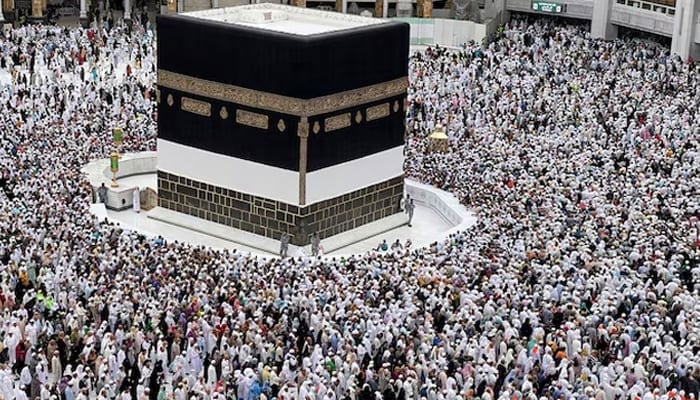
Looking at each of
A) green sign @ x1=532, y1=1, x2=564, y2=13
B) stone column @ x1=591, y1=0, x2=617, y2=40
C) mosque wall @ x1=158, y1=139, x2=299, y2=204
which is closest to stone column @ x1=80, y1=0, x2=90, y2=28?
green sign @ x1=532, y1=1, x2=564, y2=13

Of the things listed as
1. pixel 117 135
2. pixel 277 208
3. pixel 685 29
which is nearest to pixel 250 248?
pixel 277 208

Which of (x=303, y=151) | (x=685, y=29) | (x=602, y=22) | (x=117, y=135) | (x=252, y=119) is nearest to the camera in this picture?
(x=303, y=151)

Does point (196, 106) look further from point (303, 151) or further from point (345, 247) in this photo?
point (345, 247)

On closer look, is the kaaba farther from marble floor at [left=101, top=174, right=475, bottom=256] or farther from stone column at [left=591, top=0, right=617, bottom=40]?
stone column at [left=591, top=0, right=617, bottom=40]

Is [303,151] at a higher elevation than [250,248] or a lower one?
higher

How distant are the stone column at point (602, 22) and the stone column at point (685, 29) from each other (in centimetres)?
478

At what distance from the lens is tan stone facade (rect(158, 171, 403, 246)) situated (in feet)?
91.2

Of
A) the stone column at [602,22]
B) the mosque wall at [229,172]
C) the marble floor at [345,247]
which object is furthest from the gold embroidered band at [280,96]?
the stone column at [602,22]

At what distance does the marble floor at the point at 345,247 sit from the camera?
92.8 ft

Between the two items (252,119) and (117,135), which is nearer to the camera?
(252,119)

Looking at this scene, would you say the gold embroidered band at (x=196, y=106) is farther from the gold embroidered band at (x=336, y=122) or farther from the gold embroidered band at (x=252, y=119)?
the gold embroidered band at (x=336, y=122)

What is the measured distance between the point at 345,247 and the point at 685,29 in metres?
21.1

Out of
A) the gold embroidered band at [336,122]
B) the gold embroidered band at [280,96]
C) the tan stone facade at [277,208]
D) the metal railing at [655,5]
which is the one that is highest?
the metal railing at [655,5]

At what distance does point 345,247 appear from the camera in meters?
28.4
